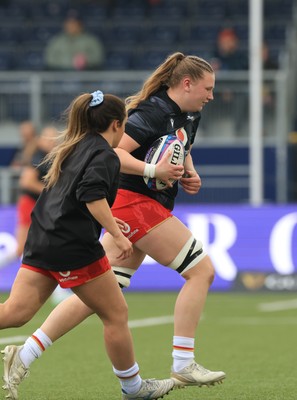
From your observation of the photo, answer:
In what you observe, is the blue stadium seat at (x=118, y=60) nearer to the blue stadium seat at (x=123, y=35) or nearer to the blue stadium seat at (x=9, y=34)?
the blue stadium seat at (x=123, y=35)

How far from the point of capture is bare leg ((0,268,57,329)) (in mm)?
6727

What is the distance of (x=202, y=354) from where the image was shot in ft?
31.8

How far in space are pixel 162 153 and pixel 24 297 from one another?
55.5 inches

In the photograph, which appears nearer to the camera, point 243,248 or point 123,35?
point 243,248

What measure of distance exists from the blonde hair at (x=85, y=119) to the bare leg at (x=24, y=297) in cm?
52

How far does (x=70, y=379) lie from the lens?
8.28 metres

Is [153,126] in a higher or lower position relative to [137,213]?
higher

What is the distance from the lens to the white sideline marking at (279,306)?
1408cm

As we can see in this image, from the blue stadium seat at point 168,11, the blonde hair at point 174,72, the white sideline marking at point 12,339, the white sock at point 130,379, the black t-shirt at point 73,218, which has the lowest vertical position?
the white sideline marking at point 12,339

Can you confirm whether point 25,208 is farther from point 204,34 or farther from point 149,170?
point 204,34

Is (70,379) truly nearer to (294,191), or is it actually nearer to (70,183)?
(70,183)

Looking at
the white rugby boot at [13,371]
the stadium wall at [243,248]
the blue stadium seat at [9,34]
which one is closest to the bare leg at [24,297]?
the white rugby boot at [13,371]

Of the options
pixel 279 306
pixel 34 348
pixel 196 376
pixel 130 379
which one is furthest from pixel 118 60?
pixel 130 379

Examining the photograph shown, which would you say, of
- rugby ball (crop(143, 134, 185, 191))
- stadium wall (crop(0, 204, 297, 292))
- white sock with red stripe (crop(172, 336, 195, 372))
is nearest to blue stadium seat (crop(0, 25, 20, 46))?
stadium wall (crop(0, 204, 297, 292))
